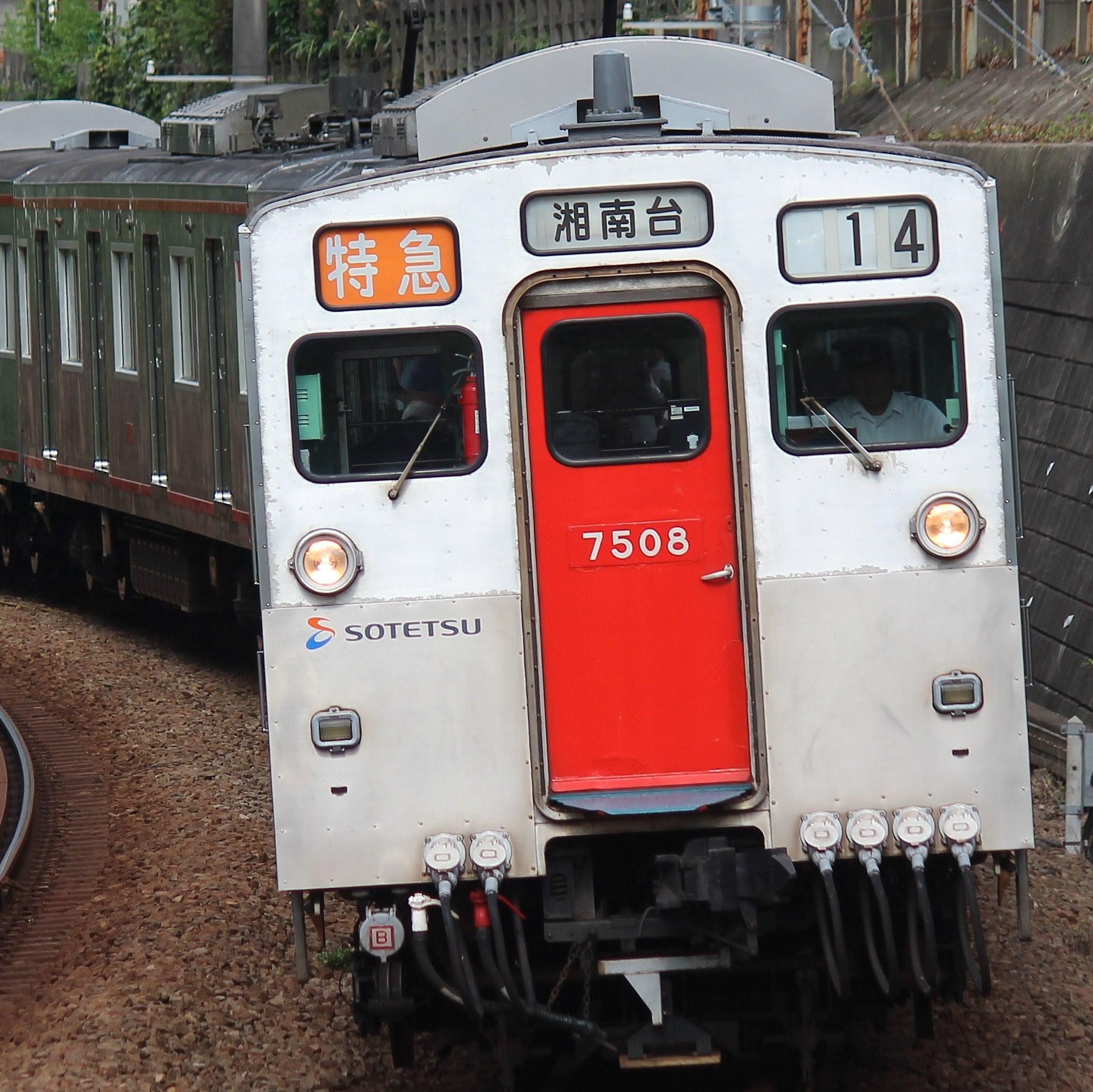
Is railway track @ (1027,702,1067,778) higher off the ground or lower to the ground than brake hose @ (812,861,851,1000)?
lower

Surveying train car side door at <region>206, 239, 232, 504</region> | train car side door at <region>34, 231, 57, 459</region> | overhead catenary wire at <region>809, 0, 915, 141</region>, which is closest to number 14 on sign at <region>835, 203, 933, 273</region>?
train car side door at <region>206, 239, 232, 504</region>

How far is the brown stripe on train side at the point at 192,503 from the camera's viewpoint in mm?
11953

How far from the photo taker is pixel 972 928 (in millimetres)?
5543

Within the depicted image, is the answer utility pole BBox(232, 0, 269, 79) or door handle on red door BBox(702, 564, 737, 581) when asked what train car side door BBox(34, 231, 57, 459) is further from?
door handle on red door BBox(702, 564, 737, 581)

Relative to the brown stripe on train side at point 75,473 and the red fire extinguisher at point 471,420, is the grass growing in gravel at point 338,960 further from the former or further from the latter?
the brown stripe on train side at point 75,473

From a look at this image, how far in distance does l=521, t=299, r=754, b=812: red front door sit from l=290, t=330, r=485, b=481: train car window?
Answer: 0.20m

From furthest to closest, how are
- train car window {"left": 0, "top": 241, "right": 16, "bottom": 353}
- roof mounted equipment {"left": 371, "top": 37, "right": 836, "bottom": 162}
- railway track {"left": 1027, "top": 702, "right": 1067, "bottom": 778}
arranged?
1. train car window {"left": 0, "top": 241, "right": 16, "bottom": 353}
2. railway track {"left": 1027, "top": 702, "right": 1067, "bottom": 778}
3. roof mounted equipment {"left": 371, "top": 37, "right": 836, "bottom": 162}

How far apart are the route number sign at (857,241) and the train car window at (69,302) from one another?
9.35 m

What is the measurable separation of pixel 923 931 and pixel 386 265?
2429 mm

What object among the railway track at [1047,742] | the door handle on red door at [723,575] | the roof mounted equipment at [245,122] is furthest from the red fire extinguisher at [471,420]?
the roof mounted equipment at [245,122]

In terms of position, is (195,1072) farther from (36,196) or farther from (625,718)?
(36,196)

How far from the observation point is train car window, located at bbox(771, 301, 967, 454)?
18.4ft

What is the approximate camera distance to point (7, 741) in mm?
11820

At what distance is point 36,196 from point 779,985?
10468 mm
